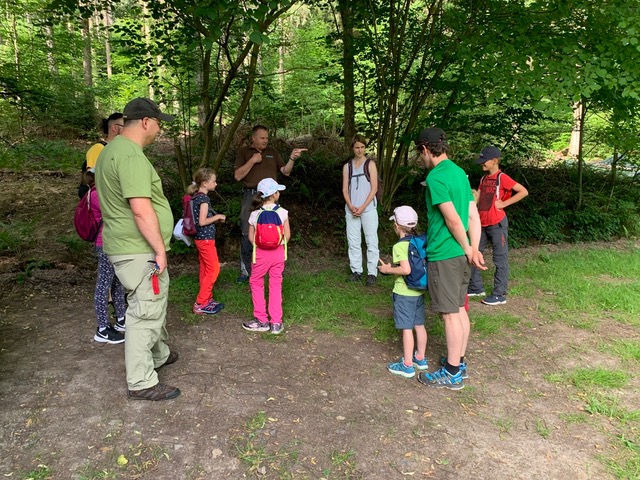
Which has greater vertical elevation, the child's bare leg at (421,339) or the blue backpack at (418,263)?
the blue backpack at (418,263)

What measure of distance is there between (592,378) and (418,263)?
180cm

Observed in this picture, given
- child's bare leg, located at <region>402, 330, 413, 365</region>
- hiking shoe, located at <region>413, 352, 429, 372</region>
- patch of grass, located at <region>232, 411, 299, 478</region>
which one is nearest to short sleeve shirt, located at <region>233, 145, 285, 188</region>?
child's bare leg, located at <region>402, 330, 413, 365</region>

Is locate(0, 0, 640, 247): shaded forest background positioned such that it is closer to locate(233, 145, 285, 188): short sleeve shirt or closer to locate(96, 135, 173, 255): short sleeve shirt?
locate(233, 145, 285, 188): short sleeve shirt

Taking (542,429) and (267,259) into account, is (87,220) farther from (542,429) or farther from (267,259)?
(542,429)

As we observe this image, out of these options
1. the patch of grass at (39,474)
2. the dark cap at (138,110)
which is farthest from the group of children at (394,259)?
the patch of grass at (39,474)

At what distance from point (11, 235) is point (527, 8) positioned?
794 cm

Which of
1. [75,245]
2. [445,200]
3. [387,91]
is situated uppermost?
[387,91]

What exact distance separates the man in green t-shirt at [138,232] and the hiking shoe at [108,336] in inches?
40.3

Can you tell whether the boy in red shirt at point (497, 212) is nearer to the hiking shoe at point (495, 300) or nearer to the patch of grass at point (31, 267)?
the hiking shoe at point (495, 300)

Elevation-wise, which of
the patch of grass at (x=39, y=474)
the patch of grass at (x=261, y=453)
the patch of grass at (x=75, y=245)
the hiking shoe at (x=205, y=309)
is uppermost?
the patch of grass at (x=75, y=245)

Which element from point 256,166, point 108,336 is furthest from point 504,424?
point 256,166

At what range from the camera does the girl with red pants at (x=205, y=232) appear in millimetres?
4629

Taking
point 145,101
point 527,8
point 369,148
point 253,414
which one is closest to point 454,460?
point 253,414

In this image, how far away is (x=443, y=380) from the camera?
11.5 feet
